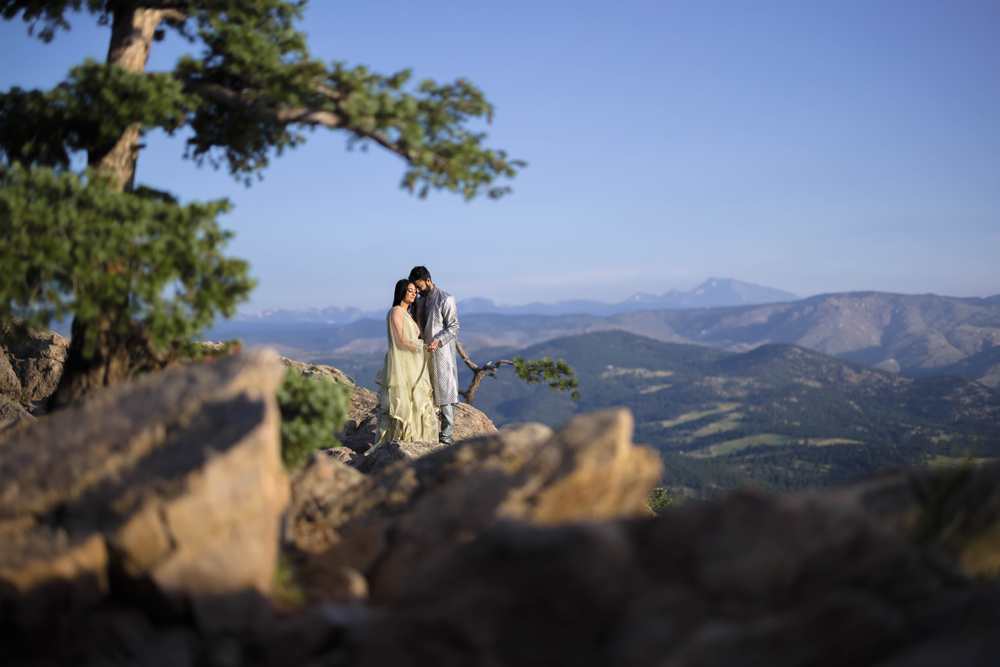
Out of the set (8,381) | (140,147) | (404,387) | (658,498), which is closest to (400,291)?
(404,387)

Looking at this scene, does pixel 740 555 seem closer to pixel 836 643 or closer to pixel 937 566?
pixel 836 643

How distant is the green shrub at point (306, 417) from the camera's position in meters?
8.21

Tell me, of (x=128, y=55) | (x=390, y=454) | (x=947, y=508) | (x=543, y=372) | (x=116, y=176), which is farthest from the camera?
(x=543, y=372)

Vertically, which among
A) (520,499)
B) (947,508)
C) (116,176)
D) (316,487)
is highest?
(116,176)

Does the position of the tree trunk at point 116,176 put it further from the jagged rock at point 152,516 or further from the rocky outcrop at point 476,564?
the jagged rock at point 152,516

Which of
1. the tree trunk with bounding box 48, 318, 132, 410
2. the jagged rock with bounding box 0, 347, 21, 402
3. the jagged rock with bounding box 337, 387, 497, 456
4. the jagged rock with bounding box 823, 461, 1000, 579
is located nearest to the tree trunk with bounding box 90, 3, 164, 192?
the tree trunk with bounding box 48, 318, 132, 410

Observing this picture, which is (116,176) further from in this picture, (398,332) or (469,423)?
(469,423)

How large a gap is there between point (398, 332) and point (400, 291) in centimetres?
110

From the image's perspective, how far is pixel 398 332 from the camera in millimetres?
15844

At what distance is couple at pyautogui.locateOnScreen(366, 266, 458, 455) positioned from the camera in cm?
1600

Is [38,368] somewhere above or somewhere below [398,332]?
below

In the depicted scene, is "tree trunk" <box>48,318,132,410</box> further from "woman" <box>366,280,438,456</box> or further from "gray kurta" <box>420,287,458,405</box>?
"gray kurta" <box>420,287,458,405</box>

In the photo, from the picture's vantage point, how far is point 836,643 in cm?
388

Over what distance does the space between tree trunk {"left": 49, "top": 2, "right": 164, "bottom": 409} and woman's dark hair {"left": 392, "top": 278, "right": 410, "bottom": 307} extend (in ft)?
23.0
